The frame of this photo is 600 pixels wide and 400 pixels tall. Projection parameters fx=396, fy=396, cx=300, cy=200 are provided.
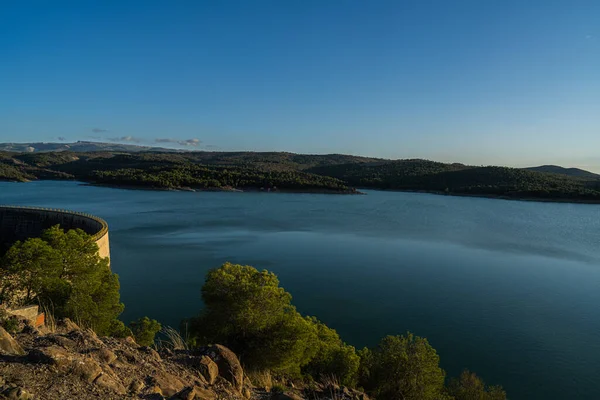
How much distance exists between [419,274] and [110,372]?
29.2 m

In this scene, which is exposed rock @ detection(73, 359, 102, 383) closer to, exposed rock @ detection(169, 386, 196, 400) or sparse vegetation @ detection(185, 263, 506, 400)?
exposed rock @ detection(169, 386, 196, 400)

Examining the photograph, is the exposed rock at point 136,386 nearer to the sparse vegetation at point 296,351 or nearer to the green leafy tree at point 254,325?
the sparse vegetation at point 296,351

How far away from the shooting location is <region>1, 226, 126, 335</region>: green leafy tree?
1559 cm

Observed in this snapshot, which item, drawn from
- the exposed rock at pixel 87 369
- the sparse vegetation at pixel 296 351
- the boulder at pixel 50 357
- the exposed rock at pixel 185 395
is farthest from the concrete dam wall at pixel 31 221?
the exposed rock at pixel 185 395

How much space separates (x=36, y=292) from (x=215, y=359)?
9920 millimetres

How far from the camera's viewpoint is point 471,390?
1490 centimetres

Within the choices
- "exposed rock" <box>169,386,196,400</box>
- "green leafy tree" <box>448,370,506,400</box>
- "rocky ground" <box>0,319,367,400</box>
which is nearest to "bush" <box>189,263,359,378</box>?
"rocky ground" <box>0,319,367,400</box>

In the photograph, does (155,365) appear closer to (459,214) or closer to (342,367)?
(342,367)

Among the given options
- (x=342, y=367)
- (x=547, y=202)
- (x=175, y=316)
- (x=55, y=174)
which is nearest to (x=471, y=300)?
(x=342, y=367)

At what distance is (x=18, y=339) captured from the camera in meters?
9.44

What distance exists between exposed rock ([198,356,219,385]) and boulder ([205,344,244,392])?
0.81 feet

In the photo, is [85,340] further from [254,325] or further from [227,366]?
[254,325]

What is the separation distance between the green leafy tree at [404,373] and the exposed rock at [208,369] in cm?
691

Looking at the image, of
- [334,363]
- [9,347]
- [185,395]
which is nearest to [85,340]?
[9,347]
